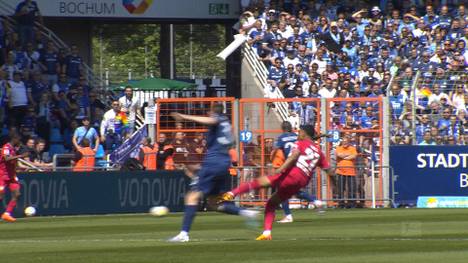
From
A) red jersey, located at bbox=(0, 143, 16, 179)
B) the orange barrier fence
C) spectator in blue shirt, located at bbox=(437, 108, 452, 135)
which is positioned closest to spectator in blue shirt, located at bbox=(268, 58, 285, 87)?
the orange barrier fence

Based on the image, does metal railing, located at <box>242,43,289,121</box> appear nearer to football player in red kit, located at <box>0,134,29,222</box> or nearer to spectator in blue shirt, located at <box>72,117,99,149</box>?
Answer: spectator in blue shirt, located at <box>72,117,99,149</box>

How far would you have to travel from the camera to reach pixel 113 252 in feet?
53.7

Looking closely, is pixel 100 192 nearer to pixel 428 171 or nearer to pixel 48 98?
pixel 48 98

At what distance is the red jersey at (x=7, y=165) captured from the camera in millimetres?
26922

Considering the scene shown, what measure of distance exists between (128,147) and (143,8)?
9217 millimetres

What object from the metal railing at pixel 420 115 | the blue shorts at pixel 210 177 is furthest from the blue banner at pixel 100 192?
the blue shorts at pixel 210 177

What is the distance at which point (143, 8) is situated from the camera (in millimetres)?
43188

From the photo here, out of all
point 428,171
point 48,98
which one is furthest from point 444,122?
point 48,98

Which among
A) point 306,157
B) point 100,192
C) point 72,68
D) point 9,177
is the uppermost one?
point 72,68

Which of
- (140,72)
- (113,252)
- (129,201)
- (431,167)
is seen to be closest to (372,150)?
(431,167)

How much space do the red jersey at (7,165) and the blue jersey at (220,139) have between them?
9.56 m

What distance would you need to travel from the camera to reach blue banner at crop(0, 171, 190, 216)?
2870 cm

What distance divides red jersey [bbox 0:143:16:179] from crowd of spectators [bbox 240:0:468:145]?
1156cm

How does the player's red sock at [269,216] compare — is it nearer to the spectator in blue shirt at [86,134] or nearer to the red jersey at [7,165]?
the red jersey at [7,165]
